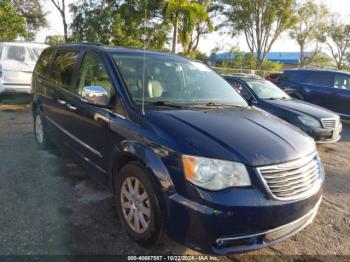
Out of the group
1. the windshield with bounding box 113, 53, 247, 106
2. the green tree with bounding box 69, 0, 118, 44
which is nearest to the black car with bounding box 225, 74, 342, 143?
the windshield with bounding box 113, 53, 247, 106

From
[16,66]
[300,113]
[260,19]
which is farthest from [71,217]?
[260,19]

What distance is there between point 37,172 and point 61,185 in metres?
0.60

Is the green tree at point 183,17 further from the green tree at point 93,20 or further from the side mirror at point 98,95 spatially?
the side mirror at point 98,95

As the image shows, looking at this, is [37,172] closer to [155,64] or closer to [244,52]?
[155,64]

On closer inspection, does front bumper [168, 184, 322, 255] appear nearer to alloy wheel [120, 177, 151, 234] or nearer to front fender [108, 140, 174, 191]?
front fender [108, 140, 174, 191]

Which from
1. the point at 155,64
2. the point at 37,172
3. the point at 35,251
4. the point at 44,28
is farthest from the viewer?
the point at 44,28

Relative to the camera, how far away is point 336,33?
1724 inches

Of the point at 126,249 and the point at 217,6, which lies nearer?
the point at 126,249

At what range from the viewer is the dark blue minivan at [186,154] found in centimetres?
233

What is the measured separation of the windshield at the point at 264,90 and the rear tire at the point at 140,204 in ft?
16.4

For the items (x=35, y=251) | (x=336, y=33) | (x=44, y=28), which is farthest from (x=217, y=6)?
(x=35, y=251)

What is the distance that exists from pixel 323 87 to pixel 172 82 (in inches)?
325

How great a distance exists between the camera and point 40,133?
5488 millimetres

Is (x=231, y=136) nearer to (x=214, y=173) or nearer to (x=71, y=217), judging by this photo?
(x=214, y=173)
